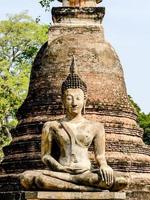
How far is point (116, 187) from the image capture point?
6031 millimetres

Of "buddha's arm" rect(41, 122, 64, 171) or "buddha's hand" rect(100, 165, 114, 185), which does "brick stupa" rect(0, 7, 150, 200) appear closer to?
"buddha's arm" rect(41, 122, 64, 171)

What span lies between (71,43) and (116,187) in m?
10.5

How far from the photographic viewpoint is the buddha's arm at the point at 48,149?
6.21 metres

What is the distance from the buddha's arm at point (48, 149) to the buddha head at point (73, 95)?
264 mm

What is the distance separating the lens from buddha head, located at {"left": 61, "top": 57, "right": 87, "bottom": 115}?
648cm

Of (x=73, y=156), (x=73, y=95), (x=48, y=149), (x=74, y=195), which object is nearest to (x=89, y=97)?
(x=73, y=95)

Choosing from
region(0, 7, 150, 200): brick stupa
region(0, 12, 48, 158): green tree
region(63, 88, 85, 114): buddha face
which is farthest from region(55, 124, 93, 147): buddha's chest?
region(0, 12, 48, 158): green tree

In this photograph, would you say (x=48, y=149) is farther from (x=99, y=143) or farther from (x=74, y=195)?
(x=74, y=195)

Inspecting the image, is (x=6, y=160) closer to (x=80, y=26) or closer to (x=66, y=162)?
(x=80, y=26)

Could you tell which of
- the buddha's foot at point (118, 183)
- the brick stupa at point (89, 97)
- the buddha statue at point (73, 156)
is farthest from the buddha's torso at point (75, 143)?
the brick stupa at point (89, 97)

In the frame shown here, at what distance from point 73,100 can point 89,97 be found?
937cm

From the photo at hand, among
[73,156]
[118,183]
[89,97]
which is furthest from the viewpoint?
[89,97]

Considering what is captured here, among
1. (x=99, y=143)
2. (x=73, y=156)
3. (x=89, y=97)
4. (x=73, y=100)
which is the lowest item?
(x=73, y=156)

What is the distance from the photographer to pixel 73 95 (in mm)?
6500
